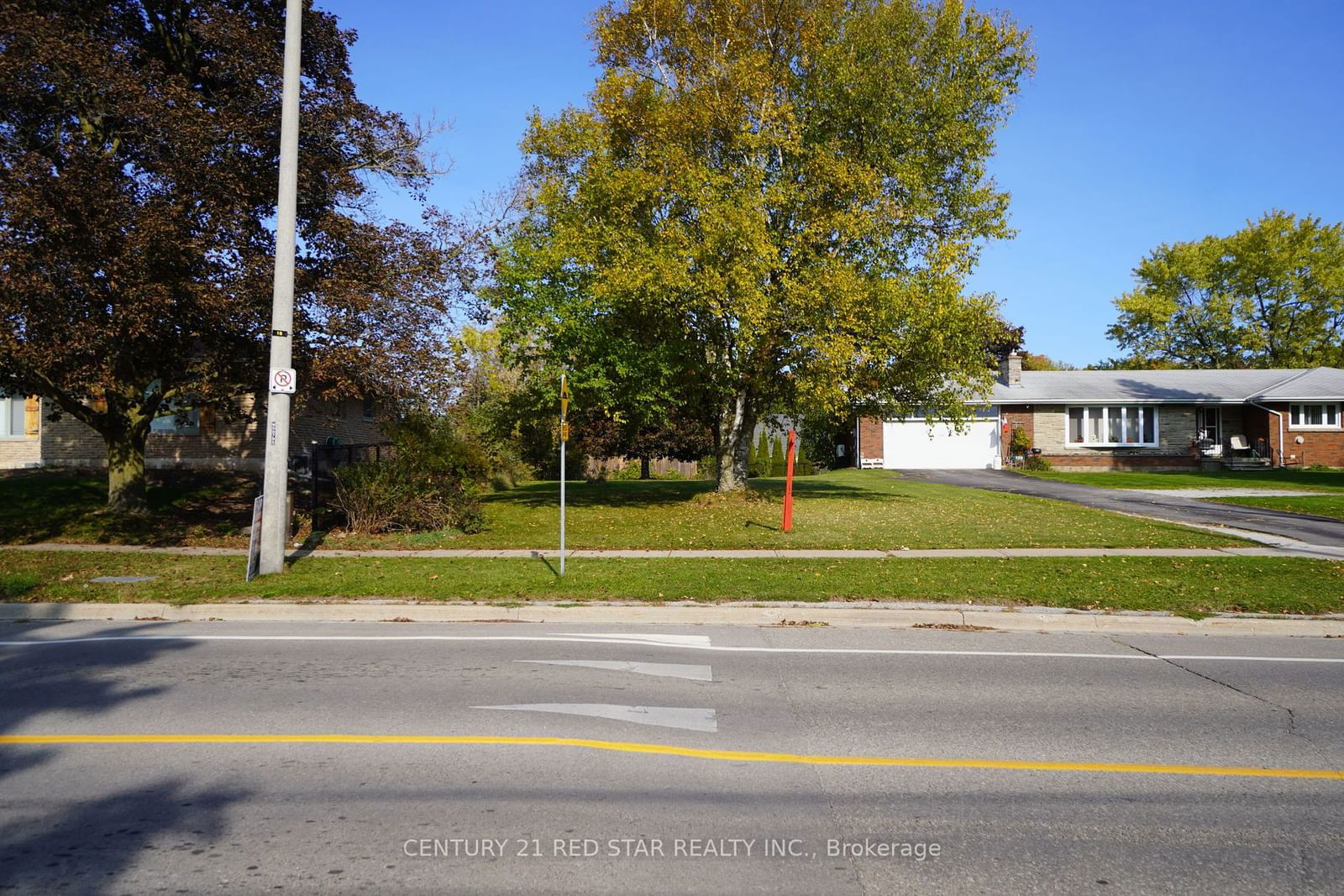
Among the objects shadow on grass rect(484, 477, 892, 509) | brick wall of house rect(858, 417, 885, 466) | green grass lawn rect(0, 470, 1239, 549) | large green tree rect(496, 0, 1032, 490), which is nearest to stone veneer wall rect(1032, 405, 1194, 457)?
brick wall of house rect(858, 417, 885, 466)

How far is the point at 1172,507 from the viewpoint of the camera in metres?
22.2

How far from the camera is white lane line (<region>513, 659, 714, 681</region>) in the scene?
764 centimetres

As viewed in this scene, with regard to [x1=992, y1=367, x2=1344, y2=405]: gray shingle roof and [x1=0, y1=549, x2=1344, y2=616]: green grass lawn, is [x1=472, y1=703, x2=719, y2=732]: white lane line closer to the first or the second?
[x1=0, y1=549, x2=1344, y2=616]: green grass lawn

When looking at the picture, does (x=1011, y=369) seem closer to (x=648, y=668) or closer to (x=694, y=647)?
(x=694, y=647)

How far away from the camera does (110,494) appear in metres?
17.8

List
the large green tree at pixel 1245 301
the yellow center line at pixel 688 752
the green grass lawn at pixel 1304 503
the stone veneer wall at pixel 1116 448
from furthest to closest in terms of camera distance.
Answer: the large green tree at pixel 1245 301 < the stone veneer wall at pixel 1116 448 < the green grass lawn at pixel 1304 503 < the yellow center line at pixel 688 752

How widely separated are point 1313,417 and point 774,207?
32.7 m

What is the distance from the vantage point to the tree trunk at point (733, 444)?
22141 mm

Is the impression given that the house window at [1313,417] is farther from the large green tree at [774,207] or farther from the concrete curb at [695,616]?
the concrete curb at [695,616]

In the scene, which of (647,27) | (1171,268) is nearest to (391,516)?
(647,27)

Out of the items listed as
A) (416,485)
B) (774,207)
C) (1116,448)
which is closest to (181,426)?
(416,485)

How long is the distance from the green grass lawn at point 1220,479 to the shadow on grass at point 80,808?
96.6ft

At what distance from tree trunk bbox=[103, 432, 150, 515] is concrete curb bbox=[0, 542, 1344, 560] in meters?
2.77

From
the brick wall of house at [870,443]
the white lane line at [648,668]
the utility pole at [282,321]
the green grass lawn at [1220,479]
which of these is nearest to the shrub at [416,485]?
the utility pole at [282,321]
